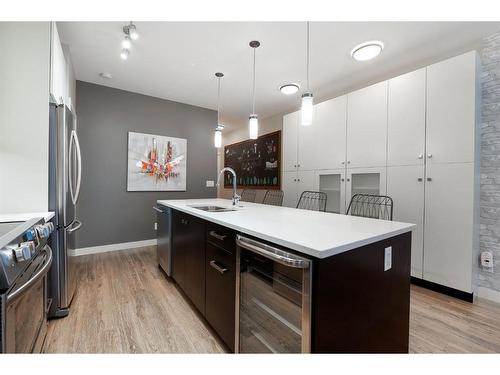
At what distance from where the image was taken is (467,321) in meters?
1.83

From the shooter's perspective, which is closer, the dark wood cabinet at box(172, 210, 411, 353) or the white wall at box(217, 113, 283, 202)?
the dark wood cabinet at box(172, 210, 411, 353)

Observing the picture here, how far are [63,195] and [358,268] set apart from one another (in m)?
2.08

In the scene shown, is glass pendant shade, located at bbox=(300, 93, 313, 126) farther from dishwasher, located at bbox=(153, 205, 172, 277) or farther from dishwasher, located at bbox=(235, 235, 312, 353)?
dishwasher, located at bbox=(153, 205, 172, 277)

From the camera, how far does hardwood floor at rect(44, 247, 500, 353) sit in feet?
5.00

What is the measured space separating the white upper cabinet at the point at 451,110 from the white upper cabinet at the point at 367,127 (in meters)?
0.45

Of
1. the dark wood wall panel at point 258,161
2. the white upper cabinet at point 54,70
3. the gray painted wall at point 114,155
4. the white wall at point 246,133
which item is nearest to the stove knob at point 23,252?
the white upper cabinet at point 54,70

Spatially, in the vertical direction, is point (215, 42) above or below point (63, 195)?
above

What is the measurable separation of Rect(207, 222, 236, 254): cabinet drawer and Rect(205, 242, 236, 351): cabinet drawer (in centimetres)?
3

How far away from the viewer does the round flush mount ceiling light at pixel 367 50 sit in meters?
2.35

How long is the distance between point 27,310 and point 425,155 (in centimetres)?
326

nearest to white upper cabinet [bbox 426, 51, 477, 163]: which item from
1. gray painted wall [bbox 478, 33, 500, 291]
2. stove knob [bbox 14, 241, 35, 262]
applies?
gray painted wall [bbox 478, 33, 500, 291]

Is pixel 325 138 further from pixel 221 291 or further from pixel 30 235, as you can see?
pixel 30 235
